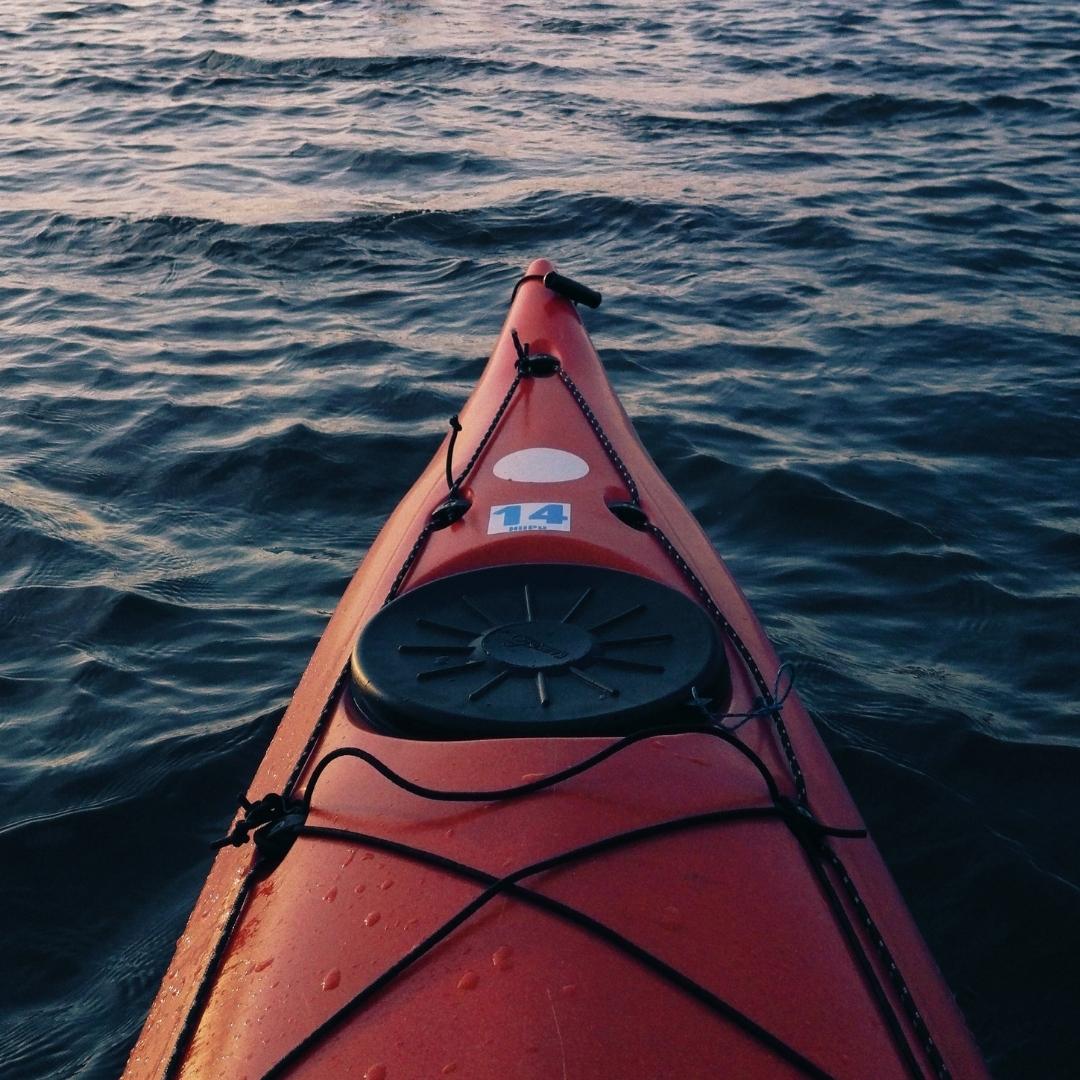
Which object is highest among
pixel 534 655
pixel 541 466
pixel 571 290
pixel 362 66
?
pixel 534 655

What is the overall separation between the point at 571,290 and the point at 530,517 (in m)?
1.49

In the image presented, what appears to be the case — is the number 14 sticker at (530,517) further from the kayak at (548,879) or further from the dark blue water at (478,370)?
the dark blue water at (478,370)

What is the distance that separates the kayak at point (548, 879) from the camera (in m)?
1.48

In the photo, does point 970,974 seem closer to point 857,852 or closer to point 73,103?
point 857,852

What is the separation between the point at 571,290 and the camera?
386cm

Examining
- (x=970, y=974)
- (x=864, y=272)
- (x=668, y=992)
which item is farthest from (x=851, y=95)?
(x=668, y=992)

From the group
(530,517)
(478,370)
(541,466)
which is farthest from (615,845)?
(478,370)

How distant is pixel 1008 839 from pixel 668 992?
5.20 ft

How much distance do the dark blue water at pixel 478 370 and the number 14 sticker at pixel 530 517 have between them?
1004mm

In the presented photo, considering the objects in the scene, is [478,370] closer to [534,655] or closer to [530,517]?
[530,517]

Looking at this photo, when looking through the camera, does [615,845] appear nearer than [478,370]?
Yes

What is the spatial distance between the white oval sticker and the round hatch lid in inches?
22.6

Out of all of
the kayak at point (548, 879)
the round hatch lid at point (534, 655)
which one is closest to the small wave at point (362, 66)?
the round hatch lid at point (534, 655)

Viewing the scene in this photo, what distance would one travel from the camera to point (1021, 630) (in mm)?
3551
